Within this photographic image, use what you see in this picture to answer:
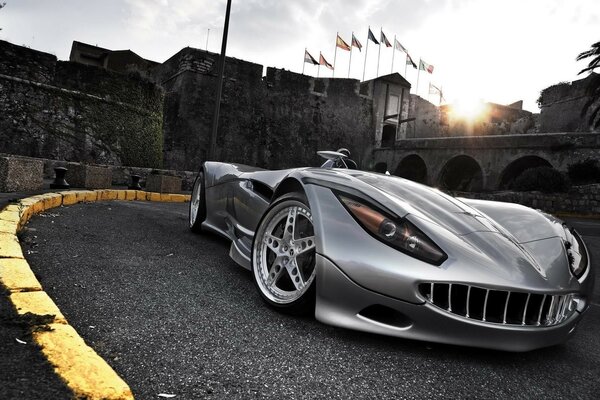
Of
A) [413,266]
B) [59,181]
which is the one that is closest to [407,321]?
[413,266]

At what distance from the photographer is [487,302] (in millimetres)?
1771

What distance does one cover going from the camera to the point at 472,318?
174 centimetres

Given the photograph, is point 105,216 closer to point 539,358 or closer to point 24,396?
point 24,396

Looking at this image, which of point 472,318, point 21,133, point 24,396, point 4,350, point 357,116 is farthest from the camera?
point 357,116

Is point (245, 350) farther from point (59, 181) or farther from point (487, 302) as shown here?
point (59, 181)

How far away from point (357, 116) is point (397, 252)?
26.4 metres

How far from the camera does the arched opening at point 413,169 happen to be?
2870cm

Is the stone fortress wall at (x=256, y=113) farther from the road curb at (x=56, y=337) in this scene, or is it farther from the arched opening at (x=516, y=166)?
the road curb at (x=56, y=337)

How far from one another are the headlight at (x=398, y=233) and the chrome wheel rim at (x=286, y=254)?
30cm

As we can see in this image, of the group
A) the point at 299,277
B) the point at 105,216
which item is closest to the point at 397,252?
the point at 299,277

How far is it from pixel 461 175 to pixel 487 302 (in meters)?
27.0

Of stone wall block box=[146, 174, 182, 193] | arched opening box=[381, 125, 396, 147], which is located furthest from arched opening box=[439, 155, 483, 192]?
stone wall block box=[146, 174, 182, 193]

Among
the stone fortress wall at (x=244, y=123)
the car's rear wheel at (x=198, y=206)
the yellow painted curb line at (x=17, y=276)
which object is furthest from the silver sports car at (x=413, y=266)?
the stone fortress wall at (x=244, y=123)

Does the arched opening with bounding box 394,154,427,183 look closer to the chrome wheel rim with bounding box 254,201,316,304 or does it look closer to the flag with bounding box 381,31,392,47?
the flag with bounding box 381,31,392,47
